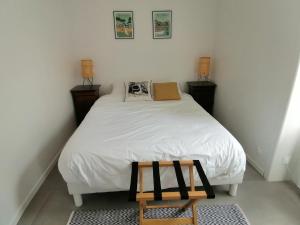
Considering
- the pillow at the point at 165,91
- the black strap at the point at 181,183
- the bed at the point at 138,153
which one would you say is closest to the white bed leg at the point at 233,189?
the bed at the point at 138,153

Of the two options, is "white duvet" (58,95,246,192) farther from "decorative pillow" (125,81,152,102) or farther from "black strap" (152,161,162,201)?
"decorative pillow" (125,81,152,102)

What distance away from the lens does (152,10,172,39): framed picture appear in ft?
10.7

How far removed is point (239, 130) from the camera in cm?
273

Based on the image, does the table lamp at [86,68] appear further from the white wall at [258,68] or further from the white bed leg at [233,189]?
the white bed leg at [233,189]

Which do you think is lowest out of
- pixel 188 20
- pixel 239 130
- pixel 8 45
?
pixel 239 130

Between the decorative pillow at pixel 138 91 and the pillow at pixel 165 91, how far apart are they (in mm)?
114

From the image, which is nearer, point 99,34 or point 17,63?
point 17,63

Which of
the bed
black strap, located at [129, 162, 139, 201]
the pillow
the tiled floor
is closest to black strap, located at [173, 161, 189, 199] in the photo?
the bed

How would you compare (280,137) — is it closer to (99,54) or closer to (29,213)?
(29,213)

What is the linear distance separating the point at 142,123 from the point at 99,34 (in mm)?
1849

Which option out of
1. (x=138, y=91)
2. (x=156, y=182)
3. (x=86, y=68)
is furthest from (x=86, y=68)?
(x=156, y=182)

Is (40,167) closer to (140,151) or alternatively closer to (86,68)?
(140,151)

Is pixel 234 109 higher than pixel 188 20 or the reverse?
the reverse

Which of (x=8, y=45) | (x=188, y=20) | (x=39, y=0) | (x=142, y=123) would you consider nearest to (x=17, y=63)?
(x=8, y=45)
